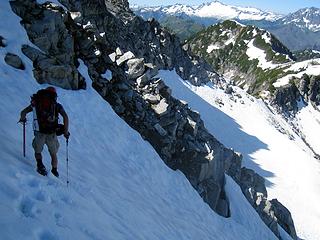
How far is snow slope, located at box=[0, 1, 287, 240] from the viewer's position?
902cm

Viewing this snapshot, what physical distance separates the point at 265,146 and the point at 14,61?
158 ft

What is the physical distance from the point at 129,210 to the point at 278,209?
2692 cm

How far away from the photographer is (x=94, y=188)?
14.0 m

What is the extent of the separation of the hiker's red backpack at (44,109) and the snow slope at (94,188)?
1.19 metres

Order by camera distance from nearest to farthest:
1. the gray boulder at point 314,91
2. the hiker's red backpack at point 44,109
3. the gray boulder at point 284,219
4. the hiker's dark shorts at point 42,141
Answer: the hiker's red backpack at point 44,109, the hiker's dark shorts at point 42,141, the gray boulder at point 284,219, the gray boulder at point 314,91

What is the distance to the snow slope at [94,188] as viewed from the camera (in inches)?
355

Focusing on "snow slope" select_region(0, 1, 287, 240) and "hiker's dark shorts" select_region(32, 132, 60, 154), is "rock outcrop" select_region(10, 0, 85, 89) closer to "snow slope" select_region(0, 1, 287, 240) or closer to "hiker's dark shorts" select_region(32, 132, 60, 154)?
"snow slope" select_region(0, 1, 287, 240)

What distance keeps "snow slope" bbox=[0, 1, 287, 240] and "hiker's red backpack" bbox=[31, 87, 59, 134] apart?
119cm

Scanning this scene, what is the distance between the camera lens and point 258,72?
578 ft

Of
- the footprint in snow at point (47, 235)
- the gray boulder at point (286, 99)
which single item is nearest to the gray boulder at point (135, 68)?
the footprint in snow at point (47, 235)

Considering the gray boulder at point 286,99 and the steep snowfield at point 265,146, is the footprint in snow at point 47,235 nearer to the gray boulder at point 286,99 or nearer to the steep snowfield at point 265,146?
the steep snowfield at point 265,146

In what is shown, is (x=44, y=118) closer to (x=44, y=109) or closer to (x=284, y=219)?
(x=44, y=109)

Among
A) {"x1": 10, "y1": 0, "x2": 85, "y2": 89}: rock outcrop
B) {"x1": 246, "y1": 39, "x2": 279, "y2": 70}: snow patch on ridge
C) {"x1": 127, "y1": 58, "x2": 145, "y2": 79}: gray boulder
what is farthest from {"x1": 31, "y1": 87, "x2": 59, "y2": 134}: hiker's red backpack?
{"x1": 246, "y1": 39, "x2": 279, "y2": 70}: snow patch on ridge

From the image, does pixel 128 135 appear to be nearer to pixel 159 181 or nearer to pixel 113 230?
pixel 159 181
